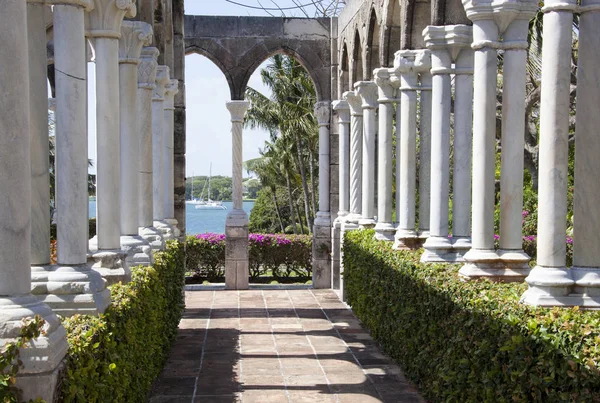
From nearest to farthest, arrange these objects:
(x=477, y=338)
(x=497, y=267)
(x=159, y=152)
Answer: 1. (x=477, y=338)
2. (x=497, y=267)
3. (x=159, y=152)

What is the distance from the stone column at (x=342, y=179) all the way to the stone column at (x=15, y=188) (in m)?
10.9

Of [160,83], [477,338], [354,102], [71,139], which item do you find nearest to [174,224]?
[160,83]

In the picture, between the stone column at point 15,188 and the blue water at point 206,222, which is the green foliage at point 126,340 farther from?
the blue water at point 206,222

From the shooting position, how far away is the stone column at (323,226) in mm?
15242

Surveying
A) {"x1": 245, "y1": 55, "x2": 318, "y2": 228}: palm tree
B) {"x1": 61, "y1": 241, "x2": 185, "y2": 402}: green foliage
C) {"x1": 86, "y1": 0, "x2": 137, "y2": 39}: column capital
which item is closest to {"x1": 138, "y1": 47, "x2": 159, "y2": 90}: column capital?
{"x1": 61, "y1": 241, "x2": 185, "y2": 402}: green foliage

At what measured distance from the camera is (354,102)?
13.7m

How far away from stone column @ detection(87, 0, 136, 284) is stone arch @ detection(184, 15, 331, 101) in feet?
27.4

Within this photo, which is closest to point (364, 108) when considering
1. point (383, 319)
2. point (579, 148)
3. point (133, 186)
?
point (383, 319)

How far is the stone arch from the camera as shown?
1501 centimetres

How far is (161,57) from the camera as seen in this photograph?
11070mm

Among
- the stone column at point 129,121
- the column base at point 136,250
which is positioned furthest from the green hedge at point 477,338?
the stone column at point 129,121

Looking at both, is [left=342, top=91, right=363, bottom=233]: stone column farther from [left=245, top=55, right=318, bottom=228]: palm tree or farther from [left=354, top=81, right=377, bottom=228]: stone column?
[left=245, top=55, right=318, bottom=228]: palm tree

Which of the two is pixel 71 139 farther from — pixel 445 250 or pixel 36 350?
pixel 445 250

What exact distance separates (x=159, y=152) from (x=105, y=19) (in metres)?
4.54
